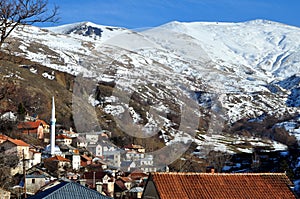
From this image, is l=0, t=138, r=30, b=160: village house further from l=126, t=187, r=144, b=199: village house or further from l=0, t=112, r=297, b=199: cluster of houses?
l=126, t=187, r=144, b=199: village house

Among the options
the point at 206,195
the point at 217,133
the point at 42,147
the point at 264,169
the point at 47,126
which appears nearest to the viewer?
the point at 206,195

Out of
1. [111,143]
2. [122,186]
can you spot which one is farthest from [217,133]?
[122,186]

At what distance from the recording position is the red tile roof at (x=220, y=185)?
21.0m

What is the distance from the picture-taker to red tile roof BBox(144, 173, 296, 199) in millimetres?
21031

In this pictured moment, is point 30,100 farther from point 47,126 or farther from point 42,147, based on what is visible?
point 42,147

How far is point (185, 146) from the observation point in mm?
117125

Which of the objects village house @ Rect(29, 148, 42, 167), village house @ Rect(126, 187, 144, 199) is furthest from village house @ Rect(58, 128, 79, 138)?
village house @ Rect(126, 187, 144, 199)

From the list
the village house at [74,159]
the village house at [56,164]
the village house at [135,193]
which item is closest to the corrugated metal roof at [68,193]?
the village house at [135,193]

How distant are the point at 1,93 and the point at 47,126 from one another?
3467 inches

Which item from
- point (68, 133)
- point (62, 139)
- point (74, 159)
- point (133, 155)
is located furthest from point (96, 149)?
point (74, 159)

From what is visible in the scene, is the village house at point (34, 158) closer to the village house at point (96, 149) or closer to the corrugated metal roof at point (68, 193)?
the village house at point (96, 149)

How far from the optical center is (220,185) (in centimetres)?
2206

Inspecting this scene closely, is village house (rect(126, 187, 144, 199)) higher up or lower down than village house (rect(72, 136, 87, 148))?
higher up

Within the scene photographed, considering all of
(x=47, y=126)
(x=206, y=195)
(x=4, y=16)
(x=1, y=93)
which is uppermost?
(x=4, y=16)
